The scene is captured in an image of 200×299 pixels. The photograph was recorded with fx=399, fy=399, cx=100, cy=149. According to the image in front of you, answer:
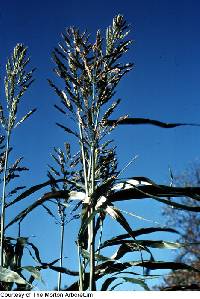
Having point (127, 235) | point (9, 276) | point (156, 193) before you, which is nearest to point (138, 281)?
point (127, 235)

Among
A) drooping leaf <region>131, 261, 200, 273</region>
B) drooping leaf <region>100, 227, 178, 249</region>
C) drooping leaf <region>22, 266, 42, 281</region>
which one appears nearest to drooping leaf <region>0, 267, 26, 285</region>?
drooping leaf <region>22, 266, 42, 281</region>

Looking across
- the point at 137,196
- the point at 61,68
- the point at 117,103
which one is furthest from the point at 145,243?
the point at 61,68

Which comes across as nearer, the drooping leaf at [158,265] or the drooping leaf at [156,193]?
the drooping leaf at [156,193]

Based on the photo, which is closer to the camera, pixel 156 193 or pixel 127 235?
pixel 156 193

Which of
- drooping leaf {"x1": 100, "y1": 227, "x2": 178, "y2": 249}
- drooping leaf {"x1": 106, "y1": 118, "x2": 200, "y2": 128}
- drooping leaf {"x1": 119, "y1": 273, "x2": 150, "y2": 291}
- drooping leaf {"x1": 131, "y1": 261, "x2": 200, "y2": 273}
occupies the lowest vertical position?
drooping leaf {"x1": 119, "y1": 273, "x2": 150, "y2": 291}

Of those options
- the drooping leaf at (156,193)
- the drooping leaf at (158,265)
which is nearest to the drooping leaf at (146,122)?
the drooping leaf at (156,193)

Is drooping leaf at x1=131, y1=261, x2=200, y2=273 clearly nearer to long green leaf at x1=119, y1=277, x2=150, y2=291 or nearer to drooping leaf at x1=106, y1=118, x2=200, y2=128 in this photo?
long green leaf at x1=119, y1=277, x2=150, y2=291

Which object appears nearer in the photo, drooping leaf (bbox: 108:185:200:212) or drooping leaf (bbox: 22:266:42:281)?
drooping leaf (bbox: 108:185:200:212)

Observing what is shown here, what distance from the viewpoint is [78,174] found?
93.0 inches

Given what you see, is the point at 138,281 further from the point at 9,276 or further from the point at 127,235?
the point at 9,276

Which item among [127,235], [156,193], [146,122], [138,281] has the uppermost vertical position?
[146,122]

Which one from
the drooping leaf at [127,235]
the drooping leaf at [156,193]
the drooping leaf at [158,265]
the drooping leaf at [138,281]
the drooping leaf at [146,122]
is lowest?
the drooping leaf at [138,281]

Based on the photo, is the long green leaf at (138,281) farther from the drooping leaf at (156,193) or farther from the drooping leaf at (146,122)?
the drooping leaf at (146,122)

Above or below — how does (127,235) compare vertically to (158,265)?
above
